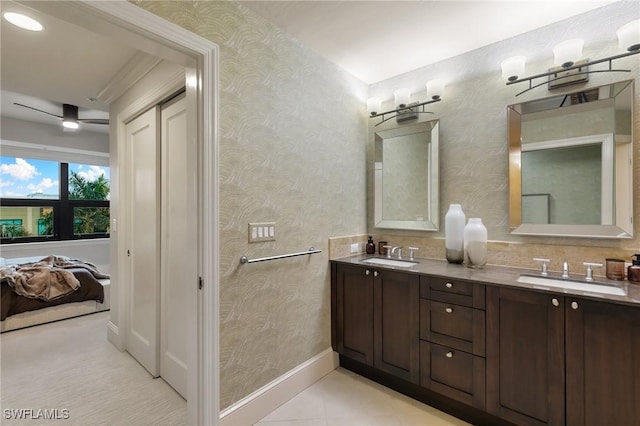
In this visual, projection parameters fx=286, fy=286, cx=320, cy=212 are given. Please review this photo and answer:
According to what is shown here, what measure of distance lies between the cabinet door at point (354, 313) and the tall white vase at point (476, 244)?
28.0 inches

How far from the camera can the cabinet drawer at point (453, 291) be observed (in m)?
1.68

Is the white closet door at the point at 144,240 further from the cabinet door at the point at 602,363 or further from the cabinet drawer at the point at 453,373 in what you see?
the cabinet door at the point at 602,363

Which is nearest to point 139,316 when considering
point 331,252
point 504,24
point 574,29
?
point 331,252

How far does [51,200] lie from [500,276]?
720cm

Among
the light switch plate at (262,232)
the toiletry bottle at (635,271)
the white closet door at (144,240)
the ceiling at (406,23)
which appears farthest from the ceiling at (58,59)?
the toiletry bottle at (635,271)

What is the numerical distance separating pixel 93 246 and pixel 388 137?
20.7ft

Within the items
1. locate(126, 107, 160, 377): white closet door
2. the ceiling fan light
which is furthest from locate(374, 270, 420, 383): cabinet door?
the ceiling fan light

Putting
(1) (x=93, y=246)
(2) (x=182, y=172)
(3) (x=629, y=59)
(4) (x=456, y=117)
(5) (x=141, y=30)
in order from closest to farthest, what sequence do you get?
(5) (x=141, y=30) < (3) (x=629, y=59) < (2) (x=182, y=172) < (4) (x=456, y=117) < (1) (x=93, y=246)

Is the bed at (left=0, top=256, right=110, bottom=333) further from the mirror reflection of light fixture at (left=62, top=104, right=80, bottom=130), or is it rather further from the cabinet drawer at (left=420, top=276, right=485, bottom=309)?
the cabinet drawer at (left=420, top=276, right=485, bottom=309)

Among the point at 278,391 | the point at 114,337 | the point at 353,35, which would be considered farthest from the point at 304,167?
the point at 114,337

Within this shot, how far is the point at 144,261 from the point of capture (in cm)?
253

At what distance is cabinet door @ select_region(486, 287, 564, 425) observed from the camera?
1445mm

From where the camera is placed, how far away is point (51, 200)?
→ 5402mm

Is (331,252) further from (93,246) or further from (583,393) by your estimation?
(93,246)
